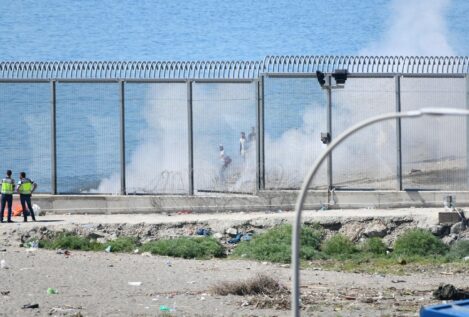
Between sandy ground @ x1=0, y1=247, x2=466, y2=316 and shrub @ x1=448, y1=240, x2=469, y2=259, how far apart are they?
112cm

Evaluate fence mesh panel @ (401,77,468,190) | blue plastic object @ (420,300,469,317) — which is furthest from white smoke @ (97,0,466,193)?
blue plastic object @ (420,300,469,317)

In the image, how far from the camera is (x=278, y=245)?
22766 mm

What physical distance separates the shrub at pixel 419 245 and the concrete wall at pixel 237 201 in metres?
1.90

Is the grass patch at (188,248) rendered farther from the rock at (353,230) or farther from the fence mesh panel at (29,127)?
the fence mesh panel at (29,127)

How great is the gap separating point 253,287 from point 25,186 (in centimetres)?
837

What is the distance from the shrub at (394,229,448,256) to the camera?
75.1 ft

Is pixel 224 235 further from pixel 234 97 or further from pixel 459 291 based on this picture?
pixel 459 291

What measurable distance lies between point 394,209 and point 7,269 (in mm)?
8517

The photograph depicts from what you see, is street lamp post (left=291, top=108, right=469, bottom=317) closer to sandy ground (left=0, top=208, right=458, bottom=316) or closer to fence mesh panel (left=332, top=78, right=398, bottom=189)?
sandy ground (left=0, top=208, right=458, bottom=316)

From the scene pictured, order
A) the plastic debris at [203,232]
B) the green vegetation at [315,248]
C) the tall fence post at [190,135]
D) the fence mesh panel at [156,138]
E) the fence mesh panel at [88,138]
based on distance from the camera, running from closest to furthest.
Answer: the green vegetation at [315,248] → the plastic debris at [203,232] → the tall fence post at [190,135] → the fence mesh panel at [156,138] → the fence mesh panel at [88,138]

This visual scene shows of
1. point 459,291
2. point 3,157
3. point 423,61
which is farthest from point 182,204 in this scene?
point 459,291

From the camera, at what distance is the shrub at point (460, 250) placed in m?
22.9

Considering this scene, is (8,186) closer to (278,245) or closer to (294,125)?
(294,125)

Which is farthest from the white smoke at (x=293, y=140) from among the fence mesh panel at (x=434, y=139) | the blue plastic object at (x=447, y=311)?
the blue plastic object at (x=447, y=311)
